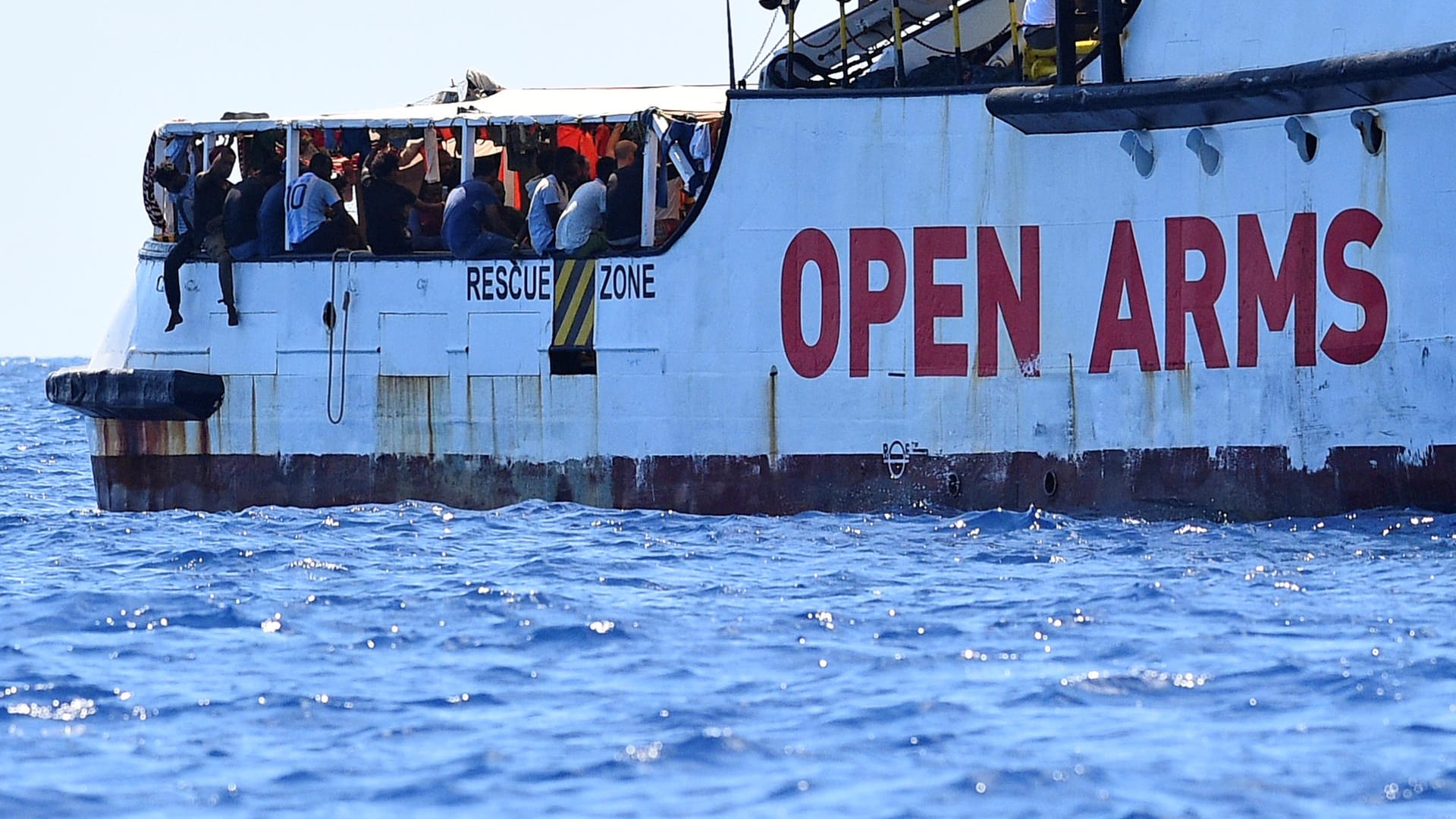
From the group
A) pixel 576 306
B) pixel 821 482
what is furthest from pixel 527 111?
pixel 821 482

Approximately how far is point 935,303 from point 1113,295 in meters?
1.21

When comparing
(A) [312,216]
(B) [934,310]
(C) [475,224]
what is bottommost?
(B) [934,310]

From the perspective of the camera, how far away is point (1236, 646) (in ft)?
28.7

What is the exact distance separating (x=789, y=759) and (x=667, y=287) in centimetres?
762

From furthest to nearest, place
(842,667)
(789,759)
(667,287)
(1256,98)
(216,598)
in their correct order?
(667,287), (1256,98), (216,598), (842,667), (789,759)

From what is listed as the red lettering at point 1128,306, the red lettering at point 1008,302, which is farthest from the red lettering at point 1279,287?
the red lettering at point 1008,302

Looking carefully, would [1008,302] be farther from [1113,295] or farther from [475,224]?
[475,224]

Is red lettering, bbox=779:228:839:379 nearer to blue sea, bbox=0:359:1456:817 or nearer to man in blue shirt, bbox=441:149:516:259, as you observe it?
blue sea, bbox=0:359:1456:817

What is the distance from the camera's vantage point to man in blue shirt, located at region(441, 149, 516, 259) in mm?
15219

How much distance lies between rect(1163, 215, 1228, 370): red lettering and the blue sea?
1.13 meters

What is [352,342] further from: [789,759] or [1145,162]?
[789,759]

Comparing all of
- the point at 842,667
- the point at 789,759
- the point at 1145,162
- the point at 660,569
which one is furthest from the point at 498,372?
the point at 789,759

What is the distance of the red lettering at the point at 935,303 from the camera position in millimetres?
13812

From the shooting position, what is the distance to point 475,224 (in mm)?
15289
